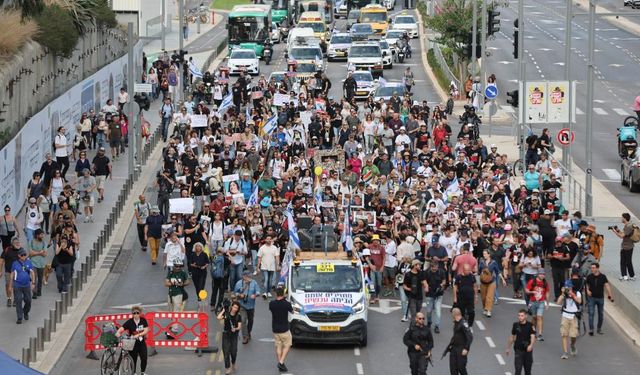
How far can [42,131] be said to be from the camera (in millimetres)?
47188

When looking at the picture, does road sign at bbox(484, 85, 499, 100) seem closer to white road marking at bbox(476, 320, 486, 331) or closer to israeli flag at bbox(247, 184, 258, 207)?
israeli flag at bbox(247, 184, 258, 207)

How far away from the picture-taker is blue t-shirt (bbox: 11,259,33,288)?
31.7 m

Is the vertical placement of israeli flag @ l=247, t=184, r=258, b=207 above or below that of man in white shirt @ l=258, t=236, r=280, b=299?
above

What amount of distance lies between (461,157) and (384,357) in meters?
14.6

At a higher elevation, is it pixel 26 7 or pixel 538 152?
pixel 26 7

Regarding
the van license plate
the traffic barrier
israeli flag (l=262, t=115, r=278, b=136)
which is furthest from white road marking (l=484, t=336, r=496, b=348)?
israeli flag (l=262, t=115, r=278, b=136)

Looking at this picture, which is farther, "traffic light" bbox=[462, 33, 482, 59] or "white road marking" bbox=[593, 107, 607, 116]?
"white road marking" bbox=[593, 107, 607, 116]

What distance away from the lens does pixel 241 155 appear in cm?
4425

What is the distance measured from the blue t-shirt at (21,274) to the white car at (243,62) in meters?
43.8

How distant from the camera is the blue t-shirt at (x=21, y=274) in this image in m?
31.7

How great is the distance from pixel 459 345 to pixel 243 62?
49.7 meters

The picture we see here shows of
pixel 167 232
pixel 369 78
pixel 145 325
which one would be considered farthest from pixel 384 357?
pixel 369 78

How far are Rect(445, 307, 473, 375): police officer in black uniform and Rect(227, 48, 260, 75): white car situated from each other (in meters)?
49.0

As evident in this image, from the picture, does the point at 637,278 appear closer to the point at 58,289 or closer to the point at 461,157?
the point at 461,157
